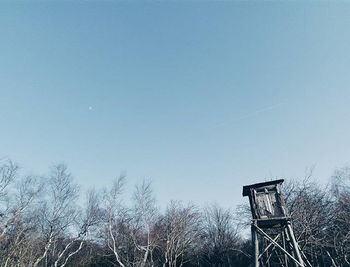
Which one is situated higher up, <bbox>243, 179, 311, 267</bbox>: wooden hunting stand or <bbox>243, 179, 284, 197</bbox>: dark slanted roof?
<bbox>243, 179, 284, 197</bbox>: dark slanted roof

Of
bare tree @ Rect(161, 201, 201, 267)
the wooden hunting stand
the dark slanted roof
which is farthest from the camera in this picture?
bare tree @ Rect(161, 201, 201, 267)

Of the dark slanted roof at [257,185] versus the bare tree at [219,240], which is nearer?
the dark slanted roof at [257,185]

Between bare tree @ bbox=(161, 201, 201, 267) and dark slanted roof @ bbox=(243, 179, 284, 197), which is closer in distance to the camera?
dark slanted roof @ bbox=(243, 179, 284, 197)

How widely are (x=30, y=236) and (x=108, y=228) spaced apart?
23.6 feet

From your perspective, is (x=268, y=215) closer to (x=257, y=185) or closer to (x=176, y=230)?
(x=257, y=185)

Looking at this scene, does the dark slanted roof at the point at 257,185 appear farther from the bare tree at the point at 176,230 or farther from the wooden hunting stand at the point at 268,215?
the bare tree at the point at 176,230

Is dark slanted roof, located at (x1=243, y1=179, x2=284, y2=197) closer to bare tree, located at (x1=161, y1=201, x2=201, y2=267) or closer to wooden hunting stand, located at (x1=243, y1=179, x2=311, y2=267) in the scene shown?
wooden hunting stand, located at (x1=243, y1=179, x2=311, y2=267)

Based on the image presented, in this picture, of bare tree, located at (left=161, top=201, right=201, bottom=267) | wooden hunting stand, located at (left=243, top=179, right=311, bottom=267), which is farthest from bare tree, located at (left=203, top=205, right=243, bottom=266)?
wooden hunting stand, located at (left=243, top=179, right=311, bottom=267)

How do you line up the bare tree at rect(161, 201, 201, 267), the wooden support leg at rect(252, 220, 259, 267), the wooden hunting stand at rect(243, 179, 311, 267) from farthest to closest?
1. the bare tree at rect(161, 201, 201, 267)
2. the wooden hunting stand at rect(243, 179, 311, 267)
3. the wooden support leg at rect(252, 220, 259, 267)

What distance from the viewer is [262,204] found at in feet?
41.8

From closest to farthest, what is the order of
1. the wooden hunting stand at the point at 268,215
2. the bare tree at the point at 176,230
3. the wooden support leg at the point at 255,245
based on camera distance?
the wooden support leg at the point at 255,245 → the wooden hunting stand at the point at 268,215 → the bare tree at the point at 176,230

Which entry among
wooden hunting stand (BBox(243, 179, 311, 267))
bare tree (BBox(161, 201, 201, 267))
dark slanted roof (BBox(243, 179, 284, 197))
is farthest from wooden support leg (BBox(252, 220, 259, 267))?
bare tree (BBox(161, 201, 201, 267))

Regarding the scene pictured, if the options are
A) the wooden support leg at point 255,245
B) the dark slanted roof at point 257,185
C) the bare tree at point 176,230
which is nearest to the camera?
the wooden support leg at point 255,245

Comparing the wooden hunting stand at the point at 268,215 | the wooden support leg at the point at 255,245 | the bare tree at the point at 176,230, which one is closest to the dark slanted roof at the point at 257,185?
the wooden hunting stand at the point at 268,215
